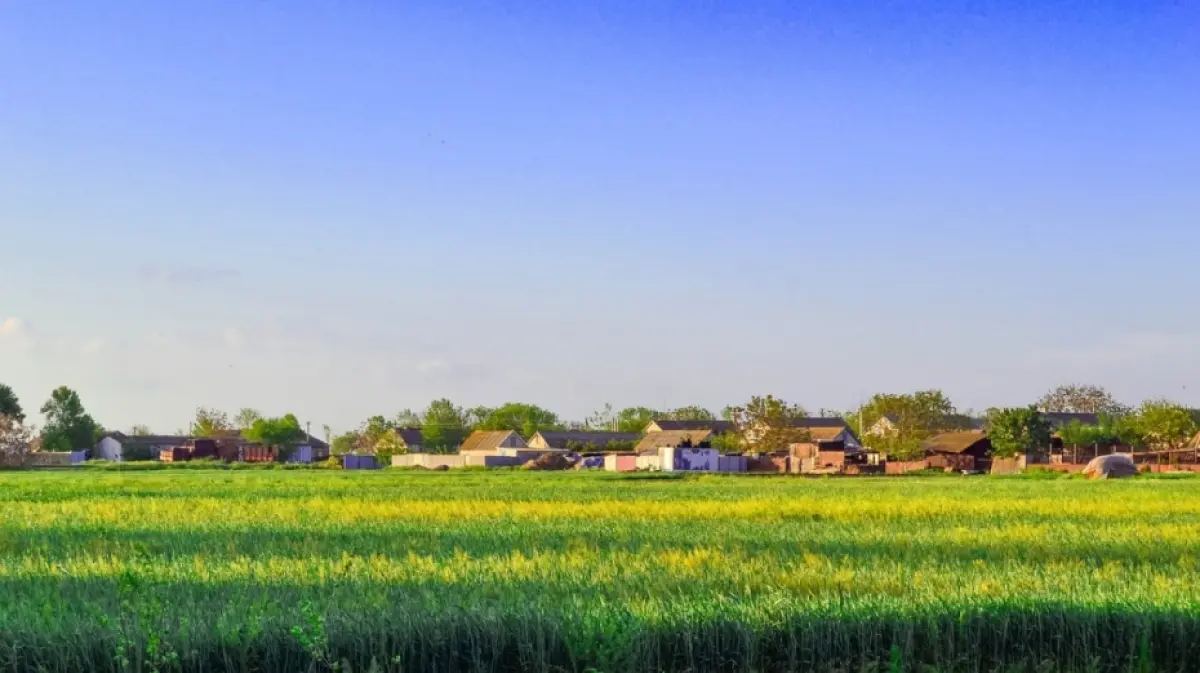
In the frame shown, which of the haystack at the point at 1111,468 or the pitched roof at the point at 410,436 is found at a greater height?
the pitched roof at the point at 410,436

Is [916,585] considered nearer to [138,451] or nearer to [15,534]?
[15,534]

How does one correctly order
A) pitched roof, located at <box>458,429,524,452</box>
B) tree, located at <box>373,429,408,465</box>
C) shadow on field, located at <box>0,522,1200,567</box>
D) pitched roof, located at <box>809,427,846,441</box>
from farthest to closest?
pitched roof, located at <box>458,429,524,452</box>
tree, located at <box>373,429,408,465</box>
pitched roof, located at <box>809,427,846,441</box>
shadow on field, located at <box>0,522,1200,567</box>

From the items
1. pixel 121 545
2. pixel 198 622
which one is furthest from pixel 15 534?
pixel 198 622

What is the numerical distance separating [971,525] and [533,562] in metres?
11.0

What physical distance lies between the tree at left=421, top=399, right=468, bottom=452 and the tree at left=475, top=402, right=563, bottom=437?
3868mm

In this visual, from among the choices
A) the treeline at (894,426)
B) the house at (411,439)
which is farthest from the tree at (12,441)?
the house at (411,439)

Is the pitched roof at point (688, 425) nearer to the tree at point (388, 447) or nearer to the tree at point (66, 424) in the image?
the tree at point (388, 447)

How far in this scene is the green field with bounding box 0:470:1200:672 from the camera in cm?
817

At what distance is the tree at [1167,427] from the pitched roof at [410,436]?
8716cm

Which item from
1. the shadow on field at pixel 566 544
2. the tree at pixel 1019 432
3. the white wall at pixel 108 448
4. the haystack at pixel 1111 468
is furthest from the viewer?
the white wall at pixel 108 448

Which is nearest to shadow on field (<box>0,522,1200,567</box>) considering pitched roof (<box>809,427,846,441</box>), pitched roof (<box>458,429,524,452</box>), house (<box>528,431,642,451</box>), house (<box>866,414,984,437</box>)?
house (<box>866,414,984,437</box>)

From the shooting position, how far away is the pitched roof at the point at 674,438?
128 meters

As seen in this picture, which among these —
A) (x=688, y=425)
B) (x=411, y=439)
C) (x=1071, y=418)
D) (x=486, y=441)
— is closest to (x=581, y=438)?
(x=486, y=441)

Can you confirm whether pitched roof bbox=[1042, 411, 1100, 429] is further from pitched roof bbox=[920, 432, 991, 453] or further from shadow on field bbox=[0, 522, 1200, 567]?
shadow on field bbox=[0, 522, 1200, 567]
